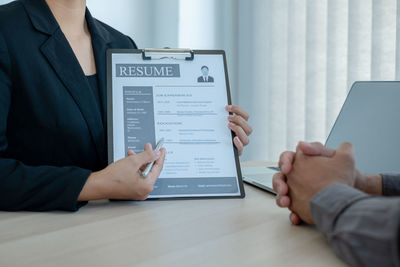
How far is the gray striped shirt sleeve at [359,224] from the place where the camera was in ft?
1.57

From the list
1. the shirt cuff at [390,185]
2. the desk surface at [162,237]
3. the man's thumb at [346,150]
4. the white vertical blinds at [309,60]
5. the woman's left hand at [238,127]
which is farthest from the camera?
the white vertical blinds at [309,60]

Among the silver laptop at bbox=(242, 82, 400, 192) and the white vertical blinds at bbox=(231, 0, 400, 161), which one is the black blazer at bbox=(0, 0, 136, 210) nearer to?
the silver laptop at bbox=(242, 82, 400, 192)

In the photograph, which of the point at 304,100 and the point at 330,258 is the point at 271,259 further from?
the point at 304,100

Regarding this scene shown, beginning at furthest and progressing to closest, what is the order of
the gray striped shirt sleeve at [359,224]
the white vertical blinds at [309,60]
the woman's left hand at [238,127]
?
the white vertical blinds at [309,60] < the woman's left hand at [238,127] < the gray striped shirt sleeve at [359,224]

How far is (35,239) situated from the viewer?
67 cm

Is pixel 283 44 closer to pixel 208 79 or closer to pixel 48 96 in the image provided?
pixel 208 79

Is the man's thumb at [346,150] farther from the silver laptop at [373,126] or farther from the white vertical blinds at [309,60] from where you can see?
the white vertical blinds at [309,60]

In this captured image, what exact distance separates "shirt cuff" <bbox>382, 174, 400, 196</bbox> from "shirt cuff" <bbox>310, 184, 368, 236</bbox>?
9.3 inches

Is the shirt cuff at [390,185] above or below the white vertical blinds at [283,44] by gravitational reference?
below

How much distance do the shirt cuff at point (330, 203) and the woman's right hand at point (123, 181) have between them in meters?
0.37

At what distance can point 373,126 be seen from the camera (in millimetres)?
1044

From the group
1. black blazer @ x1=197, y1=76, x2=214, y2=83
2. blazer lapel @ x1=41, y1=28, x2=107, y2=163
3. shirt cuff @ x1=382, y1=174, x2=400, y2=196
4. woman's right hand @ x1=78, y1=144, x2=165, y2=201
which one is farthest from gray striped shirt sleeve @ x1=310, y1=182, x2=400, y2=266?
blazer lapel @ x1=41, y1=28, x2=107, y2=163

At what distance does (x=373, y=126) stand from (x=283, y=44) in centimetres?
147

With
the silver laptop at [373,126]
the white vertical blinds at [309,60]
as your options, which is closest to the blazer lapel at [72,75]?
the silver laptop at [373,126]
